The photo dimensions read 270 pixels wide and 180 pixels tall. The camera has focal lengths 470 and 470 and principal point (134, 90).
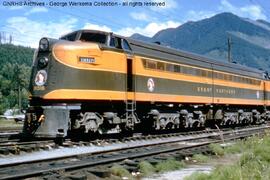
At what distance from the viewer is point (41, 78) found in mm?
16578

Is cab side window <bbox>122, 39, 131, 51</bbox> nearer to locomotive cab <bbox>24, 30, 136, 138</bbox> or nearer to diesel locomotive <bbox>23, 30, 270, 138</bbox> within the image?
diesel locomotive <bbox>23, 30, 270, 138</bbox>

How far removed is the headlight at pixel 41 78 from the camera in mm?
16487

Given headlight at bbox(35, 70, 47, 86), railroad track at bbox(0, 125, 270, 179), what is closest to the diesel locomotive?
headlight at bbox(35, 70, 47, 86)

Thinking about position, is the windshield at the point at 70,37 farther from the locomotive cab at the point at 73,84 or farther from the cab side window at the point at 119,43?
the cab side window at the point at 119,43

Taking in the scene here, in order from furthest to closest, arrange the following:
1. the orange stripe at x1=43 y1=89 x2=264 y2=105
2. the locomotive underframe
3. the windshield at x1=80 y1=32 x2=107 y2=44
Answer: the windshield at x1=80 y1=32 x2=107 y2=44, the orange stripe at x1=43 y1=89 x2=264 y2=105, the locomotive underframe

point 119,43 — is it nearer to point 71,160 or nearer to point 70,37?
point 70,37

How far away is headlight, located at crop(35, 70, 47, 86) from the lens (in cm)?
1649

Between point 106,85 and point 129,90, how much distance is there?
1.73m

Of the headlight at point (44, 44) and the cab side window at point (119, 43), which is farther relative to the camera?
the cab side window at point (119, 43)

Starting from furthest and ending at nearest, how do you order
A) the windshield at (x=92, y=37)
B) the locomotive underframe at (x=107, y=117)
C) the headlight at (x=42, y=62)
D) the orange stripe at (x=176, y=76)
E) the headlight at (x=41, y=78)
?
the orange stripe at (x=176, y=76), the windshield at (x=92, y=37), the headlight at (x=42, y=62), the headlight at (x=41, y=78), the locomotive underframe at (x=107, y=117)

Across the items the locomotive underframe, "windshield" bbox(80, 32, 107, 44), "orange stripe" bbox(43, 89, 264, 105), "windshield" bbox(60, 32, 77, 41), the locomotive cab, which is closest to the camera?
the locomotive underframe

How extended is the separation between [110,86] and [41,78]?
2.64 metres

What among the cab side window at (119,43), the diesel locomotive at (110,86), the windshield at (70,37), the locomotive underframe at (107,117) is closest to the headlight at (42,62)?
the diesel locomotive at (110,86)

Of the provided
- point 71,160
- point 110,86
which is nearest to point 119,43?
point 110,86
